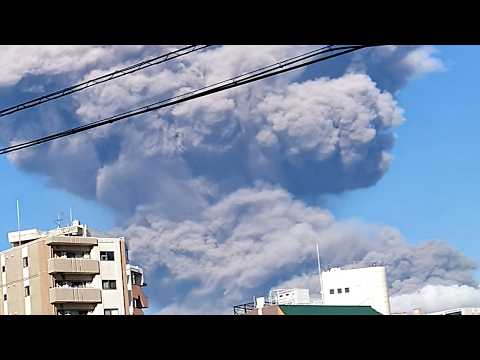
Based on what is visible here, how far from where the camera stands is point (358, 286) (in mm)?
22125

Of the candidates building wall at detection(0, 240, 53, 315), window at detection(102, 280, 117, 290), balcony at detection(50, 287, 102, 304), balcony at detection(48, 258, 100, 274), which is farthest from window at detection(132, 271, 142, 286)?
building wall at detection(0, 240, 53, 315)

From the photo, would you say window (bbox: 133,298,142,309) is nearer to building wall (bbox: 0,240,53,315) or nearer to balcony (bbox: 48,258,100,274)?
balcony (bbox: 48,258,100,274)

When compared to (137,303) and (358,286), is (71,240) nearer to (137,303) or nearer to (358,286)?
(137,303)

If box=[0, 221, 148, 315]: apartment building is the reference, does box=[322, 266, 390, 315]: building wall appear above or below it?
below

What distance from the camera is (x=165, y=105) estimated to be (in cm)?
513

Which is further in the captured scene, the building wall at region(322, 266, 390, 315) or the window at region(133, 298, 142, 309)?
the window at region(133, 298, 142, 309)

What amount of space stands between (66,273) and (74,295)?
766 mm

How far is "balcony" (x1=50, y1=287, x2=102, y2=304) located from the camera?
23156mm

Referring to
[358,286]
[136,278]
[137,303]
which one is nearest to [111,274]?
[137,303]
